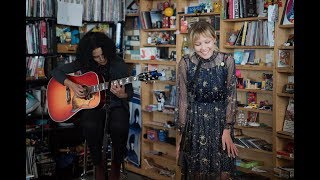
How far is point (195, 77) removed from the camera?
3.14 m

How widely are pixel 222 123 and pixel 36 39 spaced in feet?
7.43

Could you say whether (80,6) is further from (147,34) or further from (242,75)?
(242,75)

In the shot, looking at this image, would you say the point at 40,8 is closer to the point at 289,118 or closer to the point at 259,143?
the point at 259,143

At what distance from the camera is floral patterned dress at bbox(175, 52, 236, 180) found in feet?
10.2

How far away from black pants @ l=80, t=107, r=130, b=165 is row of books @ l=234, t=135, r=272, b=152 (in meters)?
0.98

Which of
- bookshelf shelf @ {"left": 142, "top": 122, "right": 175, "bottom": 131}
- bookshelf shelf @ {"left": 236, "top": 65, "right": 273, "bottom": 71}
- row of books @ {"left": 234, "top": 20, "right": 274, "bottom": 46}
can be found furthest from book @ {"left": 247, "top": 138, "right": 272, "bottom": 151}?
bookshelf shelf @ {"left": 142, "top": 122, "right": 175, "bottom": 131}

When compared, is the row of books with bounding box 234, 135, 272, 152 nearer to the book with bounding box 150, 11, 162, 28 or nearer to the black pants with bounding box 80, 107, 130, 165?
the black pants with bounding box 80, 107, 130, 165

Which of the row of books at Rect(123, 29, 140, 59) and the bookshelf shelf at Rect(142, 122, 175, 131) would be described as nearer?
the bookshelf shelf at Rect(142, 122, 175, 131)

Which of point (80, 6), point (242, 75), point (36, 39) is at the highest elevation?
point (80, 6)

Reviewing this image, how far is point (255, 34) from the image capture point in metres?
4.06

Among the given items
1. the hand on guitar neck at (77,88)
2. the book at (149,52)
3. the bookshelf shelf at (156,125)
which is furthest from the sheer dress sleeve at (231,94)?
the book at (149,52)

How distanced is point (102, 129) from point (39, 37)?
1285mm
